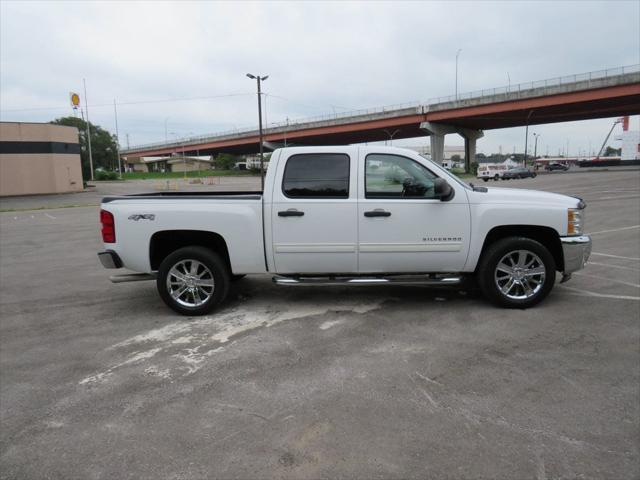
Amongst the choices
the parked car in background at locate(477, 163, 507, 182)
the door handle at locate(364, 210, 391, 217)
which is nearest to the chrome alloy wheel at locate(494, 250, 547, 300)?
the door handle at locate(364, 210, 391, 217)

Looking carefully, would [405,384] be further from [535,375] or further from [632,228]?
[632,228]

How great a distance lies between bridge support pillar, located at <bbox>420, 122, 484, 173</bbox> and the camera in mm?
65850

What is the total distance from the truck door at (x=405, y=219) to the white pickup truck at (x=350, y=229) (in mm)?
12

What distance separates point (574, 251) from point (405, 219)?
6.65 feet

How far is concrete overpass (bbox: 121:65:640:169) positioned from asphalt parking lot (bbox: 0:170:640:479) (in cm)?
5138

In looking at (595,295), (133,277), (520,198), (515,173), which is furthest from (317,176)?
(515,173)

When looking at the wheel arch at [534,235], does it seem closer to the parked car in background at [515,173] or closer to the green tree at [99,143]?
the parked car in background at [515,173]

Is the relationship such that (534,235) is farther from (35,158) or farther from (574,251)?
(35,158)

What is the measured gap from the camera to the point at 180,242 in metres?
5.89

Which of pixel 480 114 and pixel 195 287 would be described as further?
pixel 480 114

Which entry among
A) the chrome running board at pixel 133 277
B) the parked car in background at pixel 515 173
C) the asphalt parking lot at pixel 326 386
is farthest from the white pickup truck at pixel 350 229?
the parked car in background at pixel 515 173

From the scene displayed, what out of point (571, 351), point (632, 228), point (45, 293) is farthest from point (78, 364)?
point (632, 228)

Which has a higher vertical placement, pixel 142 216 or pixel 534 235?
pixel 142 216

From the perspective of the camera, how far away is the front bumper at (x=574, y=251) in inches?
219
